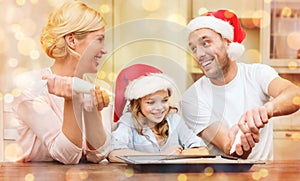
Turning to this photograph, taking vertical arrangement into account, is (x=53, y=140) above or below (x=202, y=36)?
below

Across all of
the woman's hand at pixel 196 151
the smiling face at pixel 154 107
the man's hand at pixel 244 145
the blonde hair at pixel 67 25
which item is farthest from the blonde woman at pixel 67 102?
the man's hand at pixel 244 145

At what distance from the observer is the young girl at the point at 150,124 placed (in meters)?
1.96

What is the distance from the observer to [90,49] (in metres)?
2.00

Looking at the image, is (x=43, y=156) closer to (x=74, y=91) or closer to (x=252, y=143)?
(x=74, y=91)

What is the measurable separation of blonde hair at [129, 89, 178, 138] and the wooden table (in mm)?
248

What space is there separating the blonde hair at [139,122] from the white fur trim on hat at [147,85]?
24 millimetres

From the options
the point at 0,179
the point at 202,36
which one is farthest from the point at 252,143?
→ the point at 0,179

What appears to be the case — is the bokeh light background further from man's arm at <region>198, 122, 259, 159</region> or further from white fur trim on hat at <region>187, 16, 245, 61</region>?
man's arm at <region>198, 122, 259, 159</region>

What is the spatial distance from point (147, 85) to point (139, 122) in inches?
5.0

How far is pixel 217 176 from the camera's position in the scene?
154 centimetres

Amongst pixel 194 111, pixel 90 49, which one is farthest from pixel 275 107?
pixel 90 49

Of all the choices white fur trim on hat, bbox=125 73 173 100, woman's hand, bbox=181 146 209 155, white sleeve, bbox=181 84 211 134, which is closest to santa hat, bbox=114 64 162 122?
white fur trim on hat, bbox=125 73 173 100

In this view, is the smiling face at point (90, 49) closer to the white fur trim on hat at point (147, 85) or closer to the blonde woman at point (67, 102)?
the blonde woman at point (67, 102)

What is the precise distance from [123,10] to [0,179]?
0.88 m
